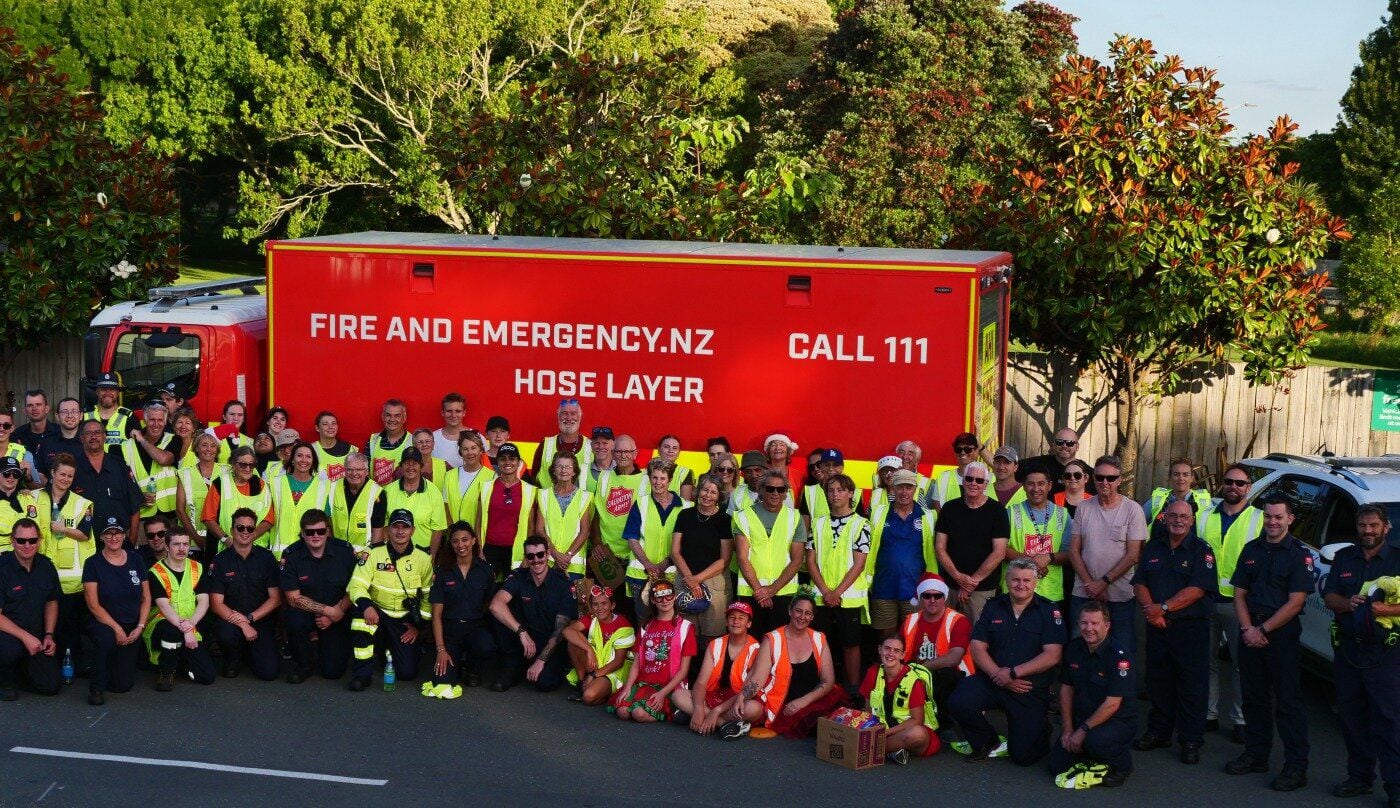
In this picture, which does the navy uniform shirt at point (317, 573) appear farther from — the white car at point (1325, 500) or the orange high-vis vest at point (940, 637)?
the white car at point (1325, 500)

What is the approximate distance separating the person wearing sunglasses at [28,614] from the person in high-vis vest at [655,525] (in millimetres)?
4096

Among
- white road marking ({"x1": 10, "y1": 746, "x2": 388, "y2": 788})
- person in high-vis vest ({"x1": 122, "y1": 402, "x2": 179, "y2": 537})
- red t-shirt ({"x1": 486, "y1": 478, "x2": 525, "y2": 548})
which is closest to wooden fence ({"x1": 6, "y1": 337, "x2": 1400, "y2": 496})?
red t-shirt ({"x1": 486, "y1": 478, "x2": 525, "y2": 548})

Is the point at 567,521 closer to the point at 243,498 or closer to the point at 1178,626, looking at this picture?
the point at 243,498

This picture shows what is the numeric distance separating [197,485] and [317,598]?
1.75 metres

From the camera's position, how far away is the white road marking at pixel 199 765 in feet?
30.6

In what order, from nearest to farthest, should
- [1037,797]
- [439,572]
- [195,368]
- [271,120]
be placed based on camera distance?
[1037,797], [439,572], [195,368], [271,120]

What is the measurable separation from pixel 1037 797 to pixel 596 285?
5573mm

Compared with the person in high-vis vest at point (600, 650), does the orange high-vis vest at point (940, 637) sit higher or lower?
higher

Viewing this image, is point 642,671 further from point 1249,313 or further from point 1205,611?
point 1249,313

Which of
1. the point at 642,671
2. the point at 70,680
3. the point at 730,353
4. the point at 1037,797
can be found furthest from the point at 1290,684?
the point at 70,680

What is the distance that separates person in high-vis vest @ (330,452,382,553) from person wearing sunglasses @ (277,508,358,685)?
0.38 m

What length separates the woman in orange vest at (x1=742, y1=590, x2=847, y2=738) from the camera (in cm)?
1023

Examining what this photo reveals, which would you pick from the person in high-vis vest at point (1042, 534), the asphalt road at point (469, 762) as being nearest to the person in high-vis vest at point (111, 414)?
the asphalt road at point (469, 762)

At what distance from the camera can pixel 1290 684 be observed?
9.39 metres
